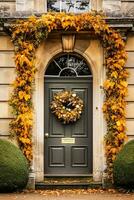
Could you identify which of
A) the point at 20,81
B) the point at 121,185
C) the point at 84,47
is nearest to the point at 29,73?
the point at 20,81

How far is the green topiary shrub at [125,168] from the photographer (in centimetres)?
1526

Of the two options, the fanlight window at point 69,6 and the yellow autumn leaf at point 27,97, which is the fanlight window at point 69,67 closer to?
the yellow autumn leaf at point 27,97

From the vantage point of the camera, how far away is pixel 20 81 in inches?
644

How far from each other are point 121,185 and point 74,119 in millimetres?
2315

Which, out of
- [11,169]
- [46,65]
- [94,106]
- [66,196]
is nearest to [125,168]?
[66,196]

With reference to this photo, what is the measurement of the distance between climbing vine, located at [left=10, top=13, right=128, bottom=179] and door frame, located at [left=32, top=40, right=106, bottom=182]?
0.19 meters

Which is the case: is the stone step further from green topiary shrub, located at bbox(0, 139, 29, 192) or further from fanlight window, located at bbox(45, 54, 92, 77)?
fanlight window, located at bbox(45, 54, 92, 77)

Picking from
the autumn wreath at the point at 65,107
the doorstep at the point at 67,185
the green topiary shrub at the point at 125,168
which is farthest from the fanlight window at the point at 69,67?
the doorstep at the point at 67,185

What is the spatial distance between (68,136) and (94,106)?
1.10m

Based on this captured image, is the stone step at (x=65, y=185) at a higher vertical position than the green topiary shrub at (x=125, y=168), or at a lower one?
lower

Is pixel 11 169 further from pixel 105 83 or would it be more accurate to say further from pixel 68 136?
pixel 105 83

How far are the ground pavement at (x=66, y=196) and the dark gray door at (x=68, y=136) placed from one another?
1.37 m

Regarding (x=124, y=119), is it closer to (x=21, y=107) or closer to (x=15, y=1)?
(x=21, y=107)

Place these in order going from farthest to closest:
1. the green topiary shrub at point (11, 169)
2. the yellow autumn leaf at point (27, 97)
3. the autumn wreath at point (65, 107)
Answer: the autumn wreath at point (65, 107) < the yellow autumn leaf at point (27, 97) < the green topiary shrub at point (11, 169)
